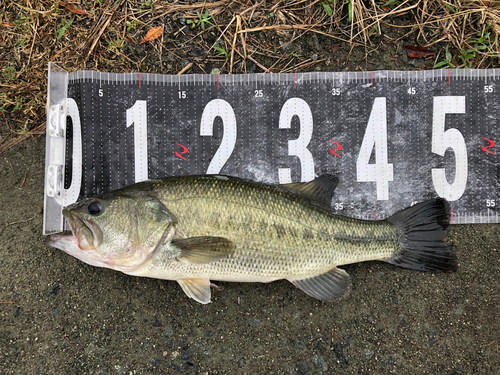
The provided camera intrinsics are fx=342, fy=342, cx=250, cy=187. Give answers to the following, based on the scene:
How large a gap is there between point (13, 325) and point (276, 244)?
2.58m

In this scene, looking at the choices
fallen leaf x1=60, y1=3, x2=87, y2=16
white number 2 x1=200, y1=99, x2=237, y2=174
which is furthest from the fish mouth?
fallen leaf x1=60, y1=3, x2=87, y2=16

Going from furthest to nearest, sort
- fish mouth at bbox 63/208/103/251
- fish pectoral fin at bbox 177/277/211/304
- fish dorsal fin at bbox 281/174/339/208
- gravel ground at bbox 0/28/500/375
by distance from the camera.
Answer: gravel ground at bbox 0/28/500/375, fish dorsal fin at bbox 281/174/339/208, fish pectoral fin at bbox 177/277/211/304, fish mouth at bbox 63/208/103/251

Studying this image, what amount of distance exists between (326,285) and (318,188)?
873 mm

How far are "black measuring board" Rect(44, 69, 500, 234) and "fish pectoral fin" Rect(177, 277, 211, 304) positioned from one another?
106 cm

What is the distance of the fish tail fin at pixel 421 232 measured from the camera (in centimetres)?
313

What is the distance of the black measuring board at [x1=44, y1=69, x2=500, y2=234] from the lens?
3.39 m

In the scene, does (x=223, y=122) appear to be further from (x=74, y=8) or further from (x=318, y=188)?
(x=74, y=8)

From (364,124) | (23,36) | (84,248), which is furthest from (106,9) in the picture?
(364,124)

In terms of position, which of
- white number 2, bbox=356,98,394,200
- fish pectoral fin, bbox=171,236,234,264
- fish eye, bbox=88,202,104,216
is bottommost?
fish pectoral fin, bbox=171,236,234,264

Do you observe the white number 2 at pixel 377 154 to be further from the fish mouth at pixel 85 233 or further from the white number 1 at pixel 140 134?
the fish mouth at pixel 85 233

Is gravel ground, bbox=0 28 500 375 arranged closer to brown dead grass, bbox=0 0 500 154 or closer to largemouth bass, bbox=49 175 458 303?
largemouth bass, bbox=49 175 458 303

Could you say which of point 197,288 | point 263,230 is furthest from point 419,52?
Answer: point 197,288

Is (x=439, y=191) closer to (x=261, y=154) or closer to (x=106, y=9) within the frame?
(x=261, y=154)

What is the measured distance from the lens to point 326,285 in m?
3.07
